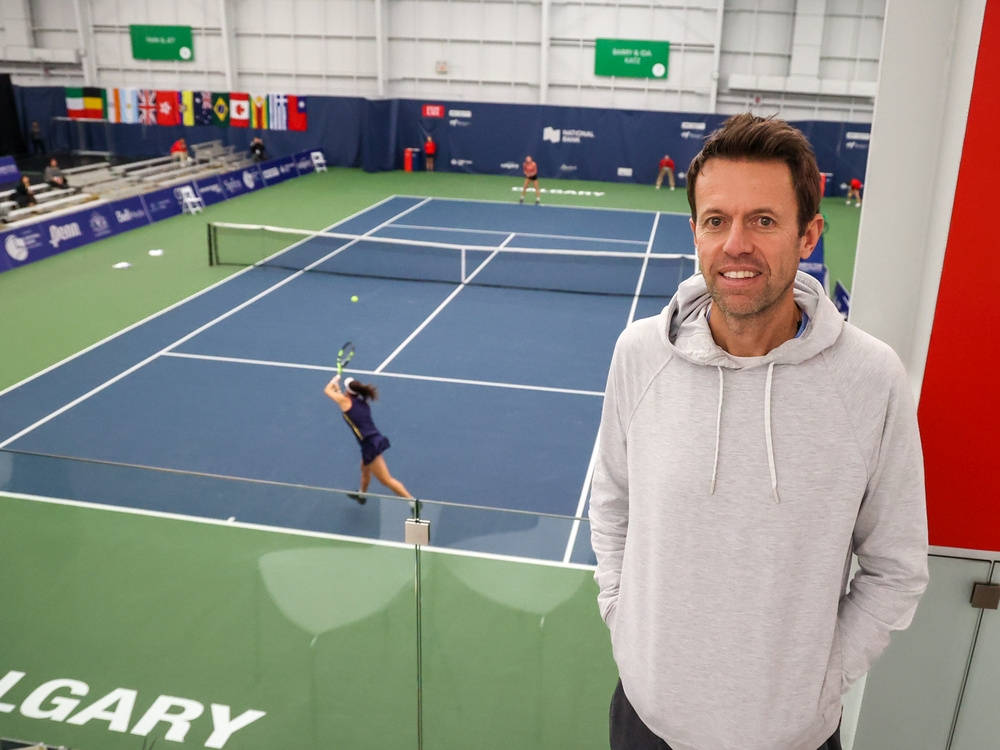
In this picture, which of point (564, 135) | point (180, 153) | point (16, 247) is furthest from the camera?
point (564, 135)

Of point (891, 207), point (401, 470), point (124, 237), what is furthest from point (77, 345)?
point (891, 207)

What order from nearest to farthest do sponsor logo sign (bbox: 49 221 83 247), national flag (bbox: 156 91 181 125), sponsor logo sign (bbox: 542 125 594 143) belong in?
1. sponsor logo sign (bbox: 49 221 83 247)
2. sponsor logo sign (bbox: 542 125 594 143)
3. national flag (bbox: 156 91 181 125)

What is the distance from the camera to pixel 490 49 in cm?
3291

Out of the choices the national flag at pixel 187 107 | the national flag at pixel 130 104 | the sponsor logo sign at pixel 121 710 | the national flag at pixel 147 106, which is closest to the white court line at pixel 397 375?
the sponsor logo sign at pixel 121 710

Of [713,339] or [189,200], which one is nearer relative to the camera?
[713,339]

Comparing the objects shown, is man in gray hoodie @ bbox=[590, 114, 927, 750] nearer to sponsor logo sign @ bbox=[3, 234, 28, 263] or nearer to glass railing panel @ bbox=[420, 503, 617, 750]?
glass railing panel @ bbox=[420, 503, 617, 750]

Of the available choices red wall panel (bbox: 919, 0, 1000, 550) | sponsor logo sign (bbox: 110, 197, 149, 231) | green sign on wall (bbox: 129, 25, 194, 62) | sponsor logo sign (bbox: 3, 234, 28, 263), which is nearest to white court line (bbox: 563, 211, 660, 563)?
red wall panel (bbox: 919, 0, 1000, 550)

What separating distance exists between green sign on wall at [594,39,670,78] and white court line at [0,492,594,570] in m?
29.8

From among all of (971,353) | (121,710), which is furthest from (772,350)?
(121,710)

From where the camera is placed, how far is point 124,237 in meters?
21.2

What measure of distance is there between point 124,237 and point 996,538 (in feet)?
68.6

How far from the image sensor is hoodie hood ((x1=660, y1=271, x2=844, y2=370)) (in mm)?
2145

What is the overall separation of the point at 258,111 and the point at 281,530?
30581mm

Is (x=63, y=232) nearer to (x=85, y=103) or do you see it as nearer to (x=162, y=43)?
(x=85, y=103)
